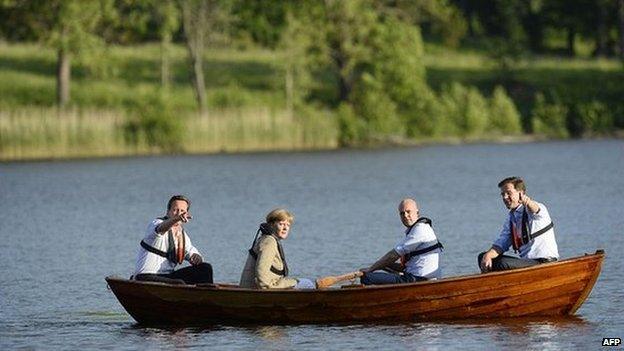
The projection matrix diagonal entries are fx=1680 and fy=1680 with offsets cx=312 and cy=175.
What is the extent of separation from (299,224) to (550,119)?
155 feet

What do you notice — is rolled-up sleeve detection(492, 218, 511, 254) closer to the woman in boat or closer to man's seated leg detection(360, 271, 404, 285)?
man's seated leg detection(360, 271, 404, 285)

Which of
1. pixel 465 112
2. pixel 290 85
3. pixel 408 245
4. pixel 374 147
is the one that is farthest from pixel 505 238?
pixel 290 85

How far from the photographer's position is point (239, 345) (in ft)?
67.2

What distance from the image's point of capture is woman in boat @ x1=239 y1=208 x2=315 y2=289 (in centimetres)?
2052

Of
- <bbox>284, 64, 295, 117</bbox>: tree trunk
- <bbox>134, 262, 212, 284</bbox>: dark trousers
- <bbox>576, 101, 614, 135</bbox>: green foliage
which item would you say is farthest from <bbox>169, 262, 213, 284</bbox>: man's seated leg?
<bbox>576, 101, 614, 135</bbox>: green foliage

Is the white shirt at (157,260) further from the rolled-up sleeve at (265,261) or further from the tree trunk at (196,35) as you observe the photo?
the tree trunk at (196,35)

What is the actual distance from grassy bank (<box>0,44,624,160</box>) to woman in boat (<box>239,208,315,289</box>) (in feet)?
133

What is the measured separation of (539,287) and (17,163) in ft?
141

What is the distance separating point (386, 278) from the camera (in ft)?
70.1

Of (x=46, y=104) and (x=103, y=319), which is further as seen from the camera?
(x=46, y=104)

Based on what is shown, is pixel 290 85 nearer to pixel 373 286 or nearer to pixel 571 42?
pixel 571 42

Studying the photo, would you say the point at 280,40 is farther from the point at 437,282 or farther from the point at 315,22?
the point at 437,282

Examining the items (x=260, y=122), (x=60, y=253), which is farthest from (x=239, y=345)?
(x=260, y=122)

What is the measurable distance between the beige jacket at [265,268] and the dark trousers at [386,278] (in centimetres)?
92
